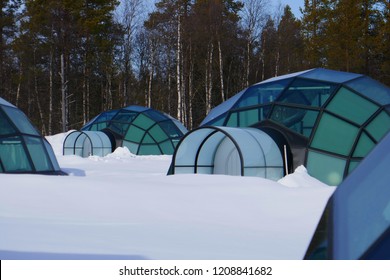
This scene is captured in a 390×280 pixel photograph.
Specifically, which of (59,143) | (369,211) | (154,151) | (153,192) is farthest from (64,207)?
(59,143)

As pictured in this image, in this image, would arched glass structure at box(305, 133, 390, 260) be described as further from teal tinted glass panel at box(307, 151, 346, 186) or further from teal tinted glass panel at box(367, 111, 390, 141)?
teal tinted glass panel at box(367, 111, 390, 141)

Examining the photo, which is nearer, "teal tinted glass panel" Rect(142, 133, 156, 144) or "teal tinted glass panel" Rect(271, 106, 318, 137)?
"teal tinted glass panel" Rect(271, 106, 318, 137)

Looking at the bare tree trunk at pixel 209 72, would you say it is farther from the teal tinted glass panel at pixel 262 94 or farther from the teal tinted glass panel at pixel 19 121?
the teal tinted glass panel at pixel 19 121

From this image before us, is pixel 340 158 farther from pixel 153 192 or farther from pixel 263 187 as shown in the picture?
pixel 153 192

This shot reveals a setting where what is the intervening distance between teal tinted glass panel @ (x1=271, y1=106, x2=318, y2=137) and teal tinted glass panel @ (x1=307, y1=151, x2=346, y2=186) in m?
0.80

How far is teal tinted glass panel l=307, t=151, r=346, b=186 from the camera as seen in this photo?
12844 millimetres

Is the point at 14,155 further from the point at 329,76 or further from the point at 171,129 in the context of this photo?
the point at 171,129

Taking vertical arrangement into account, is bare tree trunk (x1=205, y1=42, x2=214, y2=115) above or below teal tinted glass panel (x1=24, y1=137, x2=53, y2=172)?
above

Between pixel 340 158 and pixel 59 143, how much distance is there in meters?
22.2

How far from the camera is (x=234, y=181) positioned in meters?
10.1

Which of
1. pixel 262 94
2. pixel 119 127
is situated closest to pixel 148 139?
pixel 119 127

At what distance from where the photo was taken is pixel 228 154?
1455 centimetres

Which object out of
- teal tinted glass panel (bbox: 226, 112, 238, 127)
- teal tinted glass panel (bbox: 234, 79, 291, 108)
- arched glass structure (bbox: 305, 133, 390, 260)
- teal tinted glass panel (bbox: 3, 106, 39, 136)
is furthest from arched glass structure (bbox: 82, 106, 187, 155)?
arched glass structure (bbox: 305, 133, 390, 260)

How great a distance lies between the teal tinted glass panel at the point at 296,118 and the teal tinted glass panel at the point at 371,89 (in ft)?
4.45
